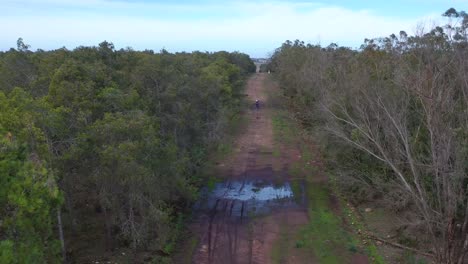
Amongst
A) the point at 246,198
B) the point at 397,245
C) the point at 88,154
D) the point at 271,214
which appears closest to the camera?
the point at 88,154

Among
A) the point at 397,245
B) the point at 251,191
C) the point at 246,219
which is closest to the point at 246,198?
the point at 251,191

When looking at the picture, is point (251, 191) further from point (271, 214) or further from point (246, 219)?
point (246, 219)

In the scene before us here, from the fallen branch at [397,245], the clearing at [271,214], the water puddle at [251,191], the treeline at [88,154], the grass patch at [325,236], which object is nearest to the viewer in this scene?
the treeline at [88,154]

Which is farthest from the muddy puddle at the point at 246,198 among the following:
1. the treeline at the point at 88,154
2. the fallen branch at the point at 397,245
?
the fallen branch at the point at 397,245

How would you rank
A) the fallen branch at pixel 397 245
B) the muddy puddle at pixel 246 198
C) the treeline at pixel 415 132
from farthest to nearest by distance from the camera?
the muddy puddle at pixel 246 198, the fallen branch at pixel 397 245, the treeline at pixel 415 132

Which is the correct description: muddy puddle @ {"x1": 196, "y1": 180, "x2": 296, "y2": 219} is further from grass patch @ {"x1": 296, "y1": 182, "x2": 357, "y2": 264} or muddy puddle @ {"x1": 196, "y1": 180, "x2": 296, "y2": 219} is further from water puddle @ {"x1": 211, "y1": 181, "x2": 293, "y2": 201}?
grass patch @ {"x1": 296, "y1": 182, "x2": 357, "y2": 264}

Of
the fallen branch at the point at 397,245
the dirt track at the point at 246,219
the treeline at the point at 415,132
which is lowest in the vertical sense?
the fallen branch at the point at 397,245

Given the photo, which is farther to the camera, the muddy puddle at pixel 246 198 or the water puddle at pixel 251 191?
the water puddle at pixel 251 191

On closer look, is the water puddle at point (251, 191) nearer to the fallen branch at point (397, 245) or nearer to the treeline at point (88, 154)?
the treeline at point (88, 154)
